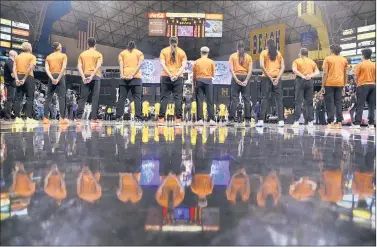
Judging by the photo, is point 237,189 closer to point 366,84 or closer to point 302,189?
point 302,189

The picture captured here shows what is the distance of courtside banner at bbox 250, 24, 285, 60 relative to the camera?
1961cm

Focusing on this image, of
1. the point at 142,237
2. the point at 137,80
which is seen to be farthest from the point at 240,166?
the point at 137,80

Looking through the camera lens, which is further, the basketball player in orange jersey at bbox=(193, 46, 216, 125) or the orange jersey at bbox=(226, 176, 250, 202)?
the basketball player in orange jersey at bbox=(193, 46, 216, 125)

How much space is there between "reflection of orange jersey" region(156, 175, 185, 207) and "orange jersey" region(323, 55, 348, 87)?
17.8 feet

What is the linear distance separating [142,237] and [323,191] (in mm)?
638

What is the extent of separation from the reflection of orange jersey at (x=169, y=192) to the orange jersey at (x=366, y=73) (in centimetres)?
576

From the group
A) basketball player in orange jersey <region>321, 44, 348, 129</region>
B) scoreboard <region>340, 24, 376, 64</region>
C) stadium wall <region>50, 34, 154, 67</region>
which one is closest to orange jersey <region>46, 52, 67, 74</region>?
basketball player in orange jersey <region>321, 44, 348, 129</region>

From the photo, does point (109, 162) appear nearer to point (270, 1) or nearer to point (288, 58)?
point (270, 1)

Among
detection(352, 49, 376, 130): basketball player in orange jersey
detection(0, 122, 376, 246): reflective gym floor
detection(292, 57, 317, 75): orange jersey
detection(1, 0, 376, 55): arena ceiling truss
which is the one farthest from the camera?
detection(1, 0, 376, 55): arena ceiling truss

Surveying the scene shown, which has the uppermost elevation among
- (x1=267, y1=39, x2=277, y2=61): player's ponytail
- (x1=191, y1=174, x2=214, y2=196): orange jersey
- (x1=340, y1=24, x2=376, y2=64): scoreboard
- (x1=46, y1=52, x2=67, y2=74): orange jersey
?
(x1=340, y1=24, x2=376, y2=64): scoreboard

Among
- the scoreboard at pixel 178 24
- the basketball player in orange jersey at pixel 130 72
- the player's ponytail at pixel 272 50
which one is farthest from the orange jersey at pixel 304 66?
the scoreboard at pixel 178 24

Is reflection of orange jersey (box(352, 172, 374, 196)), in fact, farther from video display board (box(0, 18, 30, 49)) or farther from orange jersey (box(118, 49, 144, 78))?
video display board (box(0, 18, 30, 49))

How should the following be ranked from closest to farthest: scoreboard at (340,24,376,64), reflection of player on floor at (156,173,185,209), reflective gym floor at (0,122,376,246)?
reflective gym floor at (0,122,376,246)
reflection of player on floor at (156,173,185,209)
scoreboard at (340,24,376,64)

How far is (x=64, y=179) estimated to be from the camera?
3.67 ft
